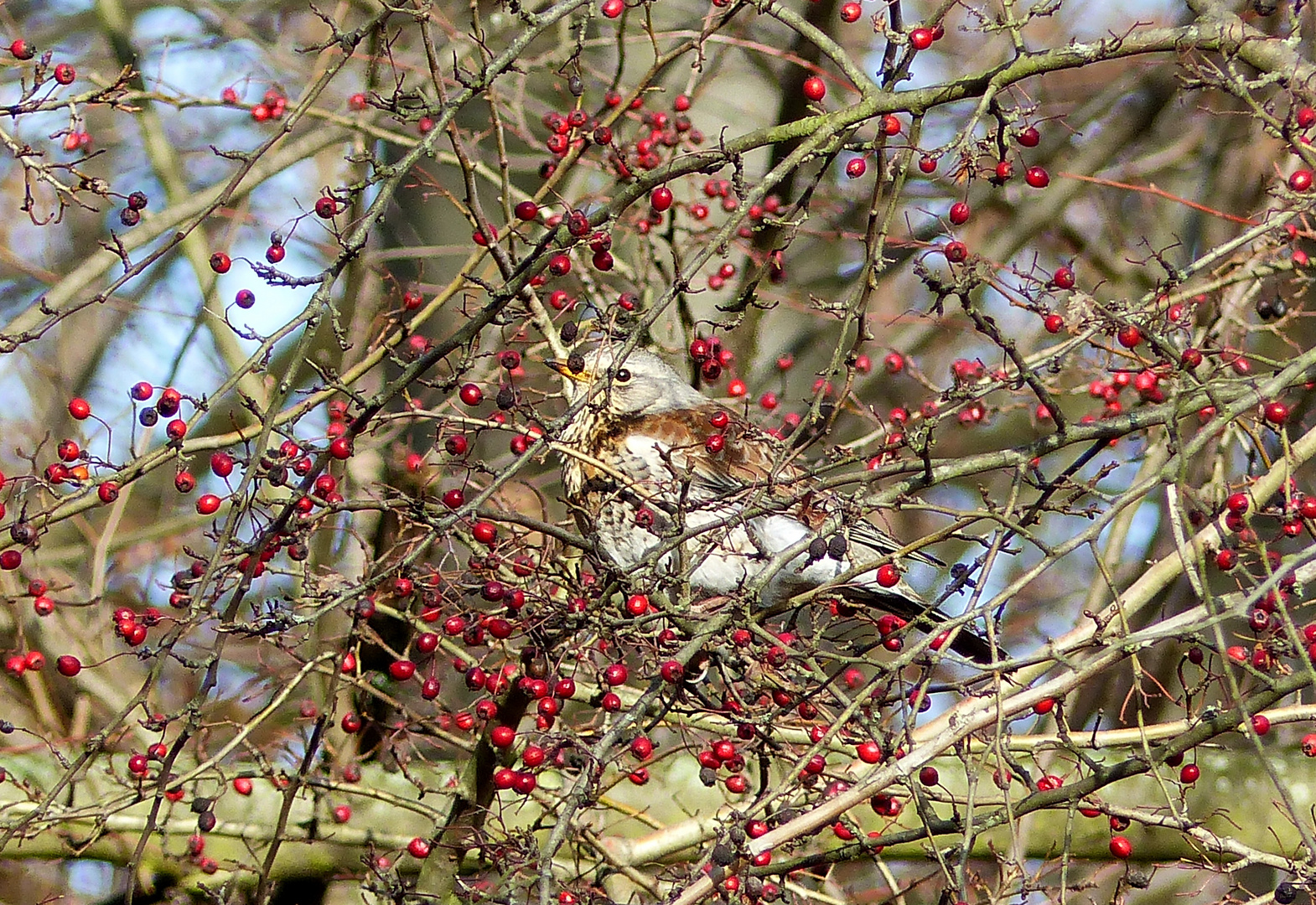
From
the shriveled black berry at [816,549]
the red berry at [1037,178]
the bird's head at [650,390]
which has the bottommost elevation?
the shriveled black berry at [816,549]

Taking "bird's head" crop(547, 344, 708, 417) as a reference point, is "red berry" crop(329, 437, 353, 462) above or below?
below

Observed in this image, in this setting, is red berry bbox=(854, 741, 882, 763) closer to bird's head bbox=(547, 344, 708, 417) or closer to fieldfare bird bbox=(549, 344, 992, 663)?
fieldfare bird bbox=(549, 344, 992, 663)

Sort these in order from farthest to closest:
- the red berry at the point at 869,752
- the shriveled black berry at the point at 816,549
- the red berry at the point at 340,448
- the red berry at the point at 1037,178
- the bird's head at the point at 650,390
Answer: the bird's head at the point at 650,390
the red berry at the point at 1037,178
the red berry at the point at 869,752
the red berry at the point at 340,448
the shriveled black berry at the point at 816,549

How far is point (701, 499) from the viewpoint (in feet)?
9.21

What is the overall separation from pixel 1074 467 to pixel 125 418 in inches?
181

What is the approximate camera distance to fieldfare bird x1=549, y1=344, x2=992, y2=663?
258cm

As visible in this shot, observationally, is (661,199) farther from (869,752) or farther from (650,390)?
(650,390)

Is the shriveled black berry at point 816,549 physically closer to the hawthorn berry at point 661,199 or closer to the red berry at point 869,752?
the red berry at point 869,752

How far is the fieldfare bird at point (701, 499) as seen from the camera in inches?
102

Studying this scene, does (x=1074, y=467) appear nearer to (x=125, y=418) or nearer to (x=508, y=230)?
(x=508, y=230)

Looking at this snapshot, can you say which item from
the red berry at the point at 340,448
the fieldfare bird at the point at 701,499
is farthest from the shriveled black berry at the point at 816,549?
the red berry at the point at 340,448

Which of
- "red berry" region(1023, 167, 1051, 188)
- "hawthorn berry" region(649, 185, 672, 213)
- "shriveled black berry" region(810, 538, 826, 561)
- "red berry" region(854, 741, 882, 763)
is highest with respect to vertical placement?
"hawthorn berry" region(649, 185, 672, 213)

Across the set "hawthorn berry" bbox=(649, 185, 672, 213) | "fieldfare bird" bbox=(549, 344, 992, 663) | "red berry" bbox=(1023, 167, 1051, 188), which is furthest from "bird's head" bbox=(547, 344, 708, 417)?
"red berry" bbox=(1023, 167, 1051, 188)

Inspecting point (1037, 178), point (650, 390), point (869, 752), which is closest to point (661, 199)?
point (1037, 178)
